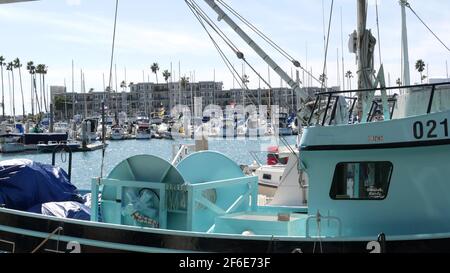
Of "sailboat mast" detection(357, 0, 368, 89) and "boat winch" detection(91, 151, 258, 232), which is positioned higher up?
"sailboat mast" detection(357, 0, 368, 89)

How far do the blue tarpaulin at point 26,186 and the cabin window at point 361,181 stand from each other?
658 cm

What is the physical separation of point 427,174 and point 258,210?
14.9 ft

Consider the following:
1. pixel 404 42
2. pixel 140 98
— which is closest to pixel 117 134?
pixel 140 98

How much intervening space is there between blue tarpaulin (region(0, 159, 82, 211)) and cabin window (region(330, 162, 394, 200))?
21.6ft

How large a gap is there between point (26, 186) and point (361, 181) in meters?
7.23

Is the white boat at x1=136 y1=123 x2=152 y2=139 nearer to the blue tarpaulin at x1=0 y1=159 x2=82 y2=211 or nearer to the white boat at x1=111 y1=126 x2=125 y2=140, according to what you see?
the white boat at x1=111 y1=126 x2=125 y2=140

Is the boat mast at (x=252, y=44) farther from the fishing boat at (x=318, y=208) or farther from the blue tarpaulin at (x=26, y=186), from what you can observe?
the blue tarpaulin at (x=26, y=186)

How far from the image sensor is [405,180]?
923 cm

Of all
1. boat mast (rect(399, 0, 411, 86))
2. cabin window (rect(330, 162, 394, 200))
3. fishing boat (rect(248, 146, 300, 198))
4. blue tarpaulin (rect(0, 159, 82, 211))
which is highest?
boat mast (rect(399, 0, 411, 86))

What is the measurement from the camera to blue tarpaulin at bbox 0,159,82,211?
42.6ft

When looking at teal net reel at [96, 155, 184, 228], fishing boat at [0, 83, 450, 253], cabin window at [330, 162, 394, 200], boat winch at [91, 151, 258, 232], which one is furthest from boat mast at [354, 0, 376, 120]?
teal net reel at [96, 155, 184, 228]

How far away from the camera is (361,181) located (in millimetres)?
9547
